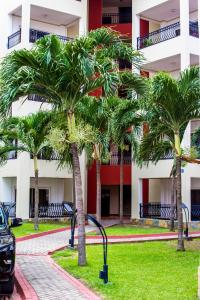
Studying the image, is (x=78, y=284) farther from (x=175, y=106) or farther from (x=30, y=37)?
(x=30, y=37)

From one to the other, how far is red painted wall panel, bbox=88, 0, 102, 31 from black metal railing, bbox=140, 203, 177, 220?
12220 mm

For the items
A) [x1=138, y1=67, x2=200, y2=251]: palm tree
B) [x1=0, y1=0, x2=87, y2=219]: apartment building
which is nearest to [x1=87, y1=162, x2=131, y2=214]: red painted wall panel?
[x1=0, y1=0, x2=87, y2=219]: apartment building

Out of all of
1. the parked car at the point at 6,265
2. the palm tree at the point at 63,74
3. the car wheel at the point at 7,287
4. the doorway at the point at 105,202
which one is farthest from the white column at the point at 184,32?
the car wheel at the point at 7,287

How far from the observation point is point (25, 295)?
8719 millimetres

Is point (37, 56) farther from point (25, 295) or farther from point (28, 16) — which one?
point (28, 16)

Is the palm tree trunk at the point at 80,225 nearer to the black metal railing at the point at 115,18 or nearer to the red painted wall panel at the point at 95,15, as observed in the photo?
the red painted wall panel at the point at 95,15

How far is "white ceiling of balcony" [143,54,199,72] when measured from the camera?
89.2 feet

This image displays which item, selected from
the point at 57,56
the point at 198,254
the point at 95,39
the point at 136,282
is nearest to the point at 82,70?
the point at 57,56

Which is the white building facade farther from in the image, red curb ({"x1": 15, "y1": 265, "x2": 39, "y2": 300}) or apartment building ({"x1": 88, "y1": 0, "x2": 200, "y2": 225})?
red curb ({"x1": 15, "y1": 265, "x2": 39, "y2": 300})

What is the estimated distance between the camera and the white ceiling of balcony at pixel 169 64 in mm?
27198

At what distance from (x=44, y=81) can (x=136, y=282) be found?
5.47 meters

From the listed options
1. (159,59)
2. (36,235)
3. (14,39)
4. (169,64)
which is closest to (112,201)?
(169,64)

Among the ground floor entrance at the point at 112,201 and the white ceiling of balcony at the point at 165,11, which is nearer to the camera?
the white ceiling of balcony at the point at 165,11

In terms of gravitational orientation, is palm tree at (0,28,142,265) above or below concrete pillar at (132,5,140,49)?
below
